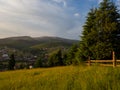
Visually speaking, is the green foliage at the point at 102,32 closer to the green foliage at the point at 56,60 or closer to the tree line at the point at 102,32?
the tree line at the point at 102,32

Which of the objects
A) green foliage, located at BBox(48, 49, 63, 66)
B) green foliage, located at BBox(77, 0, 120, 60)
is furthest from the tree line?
green foliage, located at BBox(48, 49, 63, 66)

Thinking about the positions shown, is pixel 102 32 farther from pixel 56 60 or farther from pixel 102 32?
pixel 56 60

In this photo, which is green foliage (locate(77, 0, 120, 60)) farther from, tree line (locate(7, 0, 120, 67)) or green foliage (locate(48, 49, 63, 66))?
green foliage (locate(48, 49, 63, 66))

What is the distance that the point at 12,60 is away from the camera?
7550 centimetres

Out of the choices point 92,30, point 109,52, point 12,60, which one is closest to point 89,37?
point 92,30

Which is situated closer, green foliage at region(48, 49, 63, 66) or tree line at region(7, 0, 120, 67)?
tree line at region(7, 0, 120, 67)

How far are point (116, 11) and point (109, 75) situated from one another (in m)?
27.9

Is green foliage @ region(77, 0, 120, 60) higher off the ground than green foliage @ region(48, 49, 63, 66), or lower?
higher

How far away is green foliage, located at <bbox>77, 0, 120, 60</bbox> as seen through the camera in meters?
31.7

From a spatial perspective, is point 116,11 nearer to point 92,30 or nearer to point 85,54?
point 92,30

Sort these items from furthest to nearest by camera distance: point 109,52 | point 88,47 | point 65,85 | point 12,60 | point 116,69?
point 12,60
point 88,47
point 109,52
point 116,69
point 65,85

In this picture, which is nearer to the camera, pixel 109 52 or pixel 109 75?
pixel 109 75

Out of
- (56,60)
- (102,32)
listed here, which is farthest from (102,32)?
(56,60)

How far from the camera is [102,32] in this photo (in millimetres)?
32781
